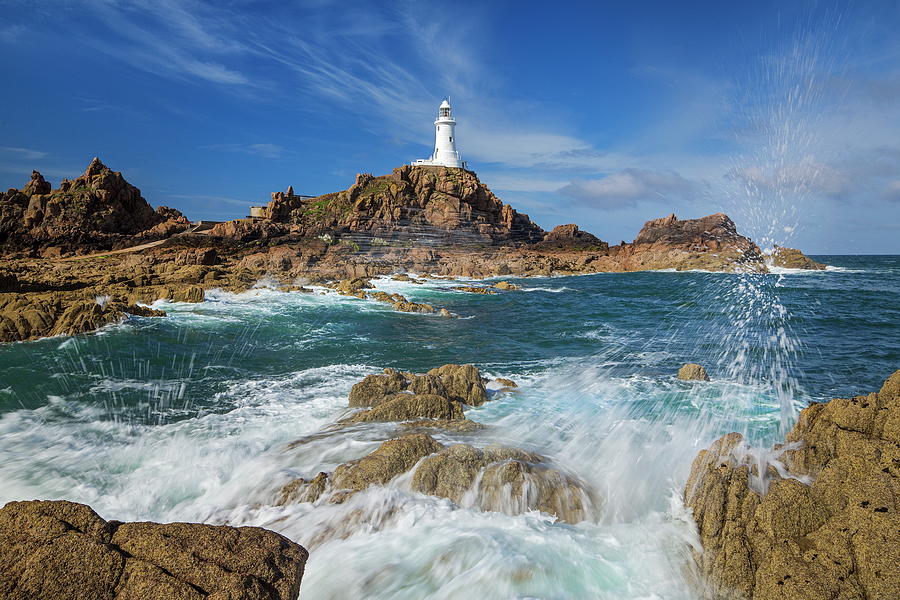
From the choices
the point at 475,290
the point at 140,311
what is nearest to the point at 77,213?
the point at 140,311

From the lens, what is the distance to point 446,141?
86312 millimetres

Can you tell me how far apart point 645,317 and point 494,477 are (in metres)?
22.2

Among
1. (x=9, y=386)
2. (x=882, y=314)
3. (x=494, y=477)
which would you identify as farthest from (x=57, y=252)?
(x=882, y=314)

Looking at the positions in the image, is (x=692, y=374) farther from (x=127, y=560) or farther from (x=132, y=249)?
(x=132, y=249)

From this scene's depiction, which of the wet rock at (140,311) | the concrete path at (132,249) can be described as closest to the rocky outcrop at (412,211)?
the concrete path at (132,249)

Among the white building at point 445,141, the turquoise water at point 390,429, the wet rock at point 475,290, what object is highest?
the white building at point 445,141

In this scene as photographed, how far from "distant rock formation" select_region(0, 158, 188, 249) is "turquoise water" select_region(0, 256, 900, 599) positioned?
47993 mm

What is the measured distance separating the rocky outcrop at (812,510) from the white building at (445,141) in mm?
84083

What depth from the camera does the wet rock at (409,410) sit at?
9.13 m

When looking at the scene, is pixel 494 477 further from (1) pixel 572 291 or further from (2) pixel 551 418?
(1) pixel 572 291

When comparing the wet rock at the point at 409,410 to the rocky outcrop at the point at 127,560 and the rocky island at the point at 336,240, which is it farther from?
the rocky island at the point at 336,240

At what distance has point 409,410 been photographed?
30.4ft

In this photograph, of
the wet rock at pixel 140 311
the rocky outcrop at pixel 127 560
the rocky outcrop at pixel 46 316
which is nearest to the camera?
the rocky outcrop at pixel 127 560

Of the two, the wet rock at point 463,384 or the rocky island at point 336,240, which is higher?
the rocky island at point 336,240
